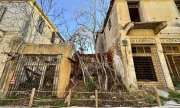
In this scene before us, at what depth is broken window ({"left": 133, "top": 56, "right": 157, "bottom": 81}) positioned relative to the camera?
11055mm

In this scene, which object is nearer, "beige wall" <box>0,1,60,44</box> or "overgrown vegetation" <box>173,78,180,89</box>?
"overgrown vegetation" <box>173,78,180,89</box>

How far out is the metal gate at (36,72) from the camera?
10439 mm

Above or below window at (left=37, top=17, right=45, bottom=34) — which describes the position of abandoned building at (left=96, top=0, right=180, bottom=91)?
below

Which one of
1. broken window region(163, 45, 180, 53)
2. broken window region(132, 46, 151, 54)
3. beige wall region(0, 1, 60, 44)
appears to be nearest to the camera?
broken window region(132, 46, 151, 54)

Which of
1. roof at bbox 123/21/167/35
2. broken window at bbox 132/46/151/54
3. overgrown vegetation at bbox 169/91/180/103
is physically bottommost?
overgrown vegetation at bbox 169/91/180/103

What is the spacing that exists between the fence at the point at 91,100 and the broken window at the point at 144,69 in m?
1.52

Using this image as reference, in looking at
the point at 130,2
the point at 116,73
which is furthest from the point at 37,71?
the point at 130,2

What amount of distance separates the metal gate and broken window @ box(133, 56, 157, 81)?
211 inches

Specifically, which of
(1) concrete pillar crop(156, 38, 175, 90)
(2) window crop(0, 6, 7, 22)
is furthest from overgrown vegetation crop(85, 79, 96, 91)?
(2) window crop(0, 6, 7, 22)

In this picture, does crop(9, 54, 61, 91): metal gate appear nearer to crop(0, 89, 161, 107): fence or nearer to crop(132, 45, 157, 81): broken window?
crop(0, 89, 161, 107): fence

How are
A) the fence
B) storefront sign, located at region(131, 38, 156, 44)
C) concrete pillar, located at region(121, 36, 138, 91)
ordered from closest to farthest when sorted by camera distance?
the fence < concrete pillar, located at region(121, 36, 138, 91) < storefront sign, located at region(131, 38, 156, 44)

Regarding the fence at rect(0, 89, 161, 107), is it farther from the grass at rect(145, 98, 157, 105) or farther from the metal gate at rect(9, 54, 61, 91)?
the metal gate at rect(9, 54, 61, 91)

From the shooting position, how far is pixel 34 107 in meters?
8.01

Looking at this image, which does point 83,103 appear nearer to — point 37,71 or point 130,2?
point 37,71
